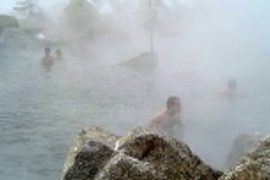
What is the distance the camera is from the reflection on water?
31.5 feet

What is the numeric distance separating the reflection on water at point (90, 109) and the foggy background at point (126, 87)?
0.02m

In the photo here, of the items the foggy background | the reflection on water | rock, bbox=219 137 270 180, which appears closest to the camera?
rock, bbox=219 137 270 180

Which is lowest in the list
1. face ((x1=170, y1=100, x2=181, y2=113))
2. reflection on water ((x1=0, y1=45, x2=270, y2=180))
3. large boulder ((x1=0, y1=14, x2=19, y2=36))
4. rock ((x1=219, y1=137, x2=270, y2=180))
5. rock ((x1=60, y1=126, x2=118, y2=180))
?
reflection on water ((x1=0, y1=45, x2=270, y2=180))

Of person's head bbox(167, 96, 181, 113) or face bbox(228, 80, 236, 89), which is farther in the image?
face bbox(228, 80, 236, 89)

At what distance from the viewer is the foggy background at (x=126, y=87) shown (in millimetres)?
10250

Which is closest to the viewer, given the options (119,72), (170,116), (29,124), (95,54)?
(170,116)

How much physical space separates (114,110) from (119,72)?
574 cm

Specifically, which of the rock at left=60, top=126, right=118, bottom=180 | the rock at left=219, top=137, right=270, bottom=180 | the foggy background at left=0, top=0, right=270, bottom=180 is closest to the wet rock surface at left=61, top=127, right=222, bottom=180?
the rock at left=60, top=126, right=118, bottom=180

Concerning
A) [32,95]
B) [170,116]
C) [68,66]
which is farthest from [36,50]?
[170,116]

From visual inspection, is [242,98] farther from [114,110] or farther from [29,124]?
[29,124]

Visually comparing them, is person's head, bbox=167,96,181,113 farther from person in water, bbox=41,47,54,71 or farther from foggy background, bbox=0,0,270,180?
person in water, bbox=41,47,54,71

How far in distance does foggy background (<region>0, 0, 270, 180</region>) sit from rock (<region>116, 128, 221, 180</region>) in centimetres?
513

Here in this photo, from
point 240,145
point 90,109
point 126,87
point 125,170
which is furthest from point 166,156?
point 126,87

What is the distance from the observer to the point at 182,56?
76.1 feet
